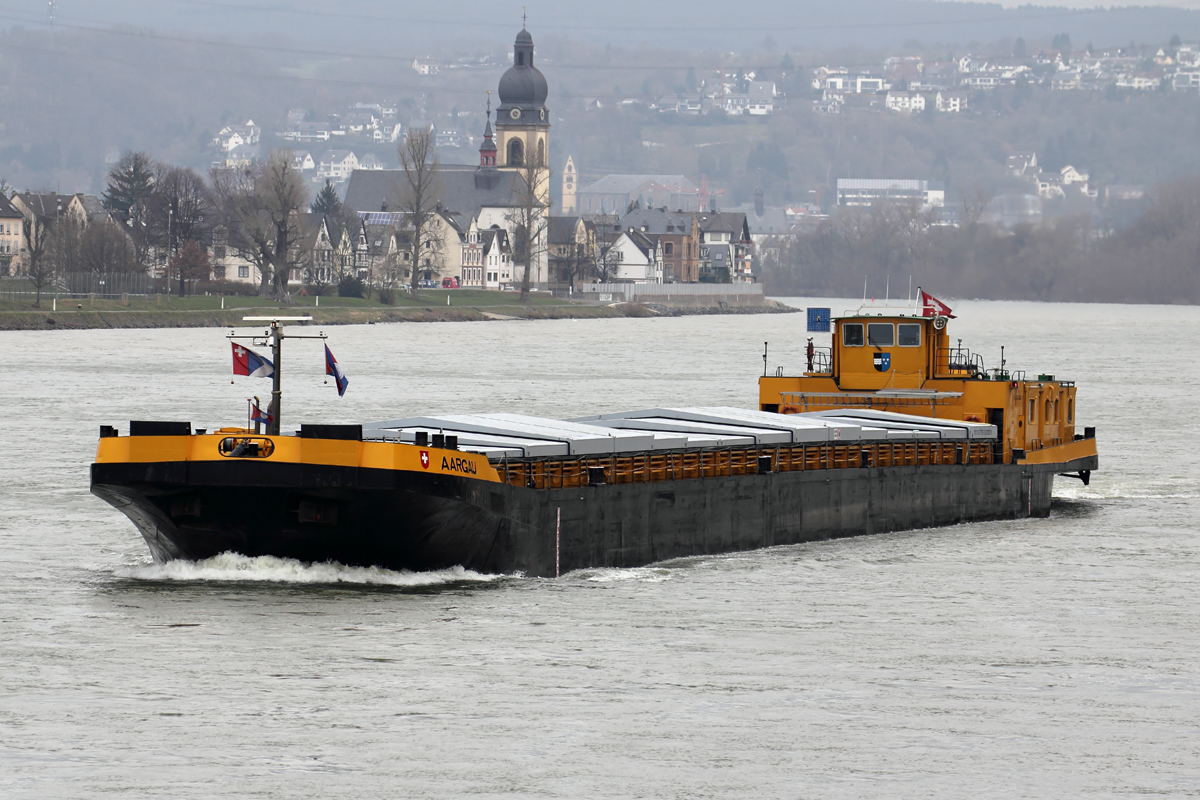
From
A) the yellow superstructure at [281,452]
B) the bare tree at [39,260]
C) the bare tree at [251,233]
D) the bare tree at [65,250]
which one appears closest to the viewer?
the yellow superstructure at [281,452]

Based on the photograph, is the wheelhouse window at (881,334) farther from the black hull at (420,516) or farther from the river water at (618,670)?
the black hull at (420,516)

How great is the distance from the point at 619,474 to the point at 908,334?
55.2ft

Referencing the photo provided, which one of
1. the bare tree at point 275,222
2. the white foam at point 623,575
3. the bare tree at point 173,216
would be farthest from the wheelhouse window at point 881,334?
the bare tree at point 173,216

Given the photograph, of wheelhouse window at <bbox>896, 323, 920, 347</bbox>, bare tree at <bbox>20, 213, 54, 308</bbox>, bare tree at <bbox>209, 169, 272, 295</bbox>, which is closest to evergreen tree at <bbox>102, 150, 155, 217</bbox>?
bare tree at <bbox>209, 169, 272, 295</bbox>

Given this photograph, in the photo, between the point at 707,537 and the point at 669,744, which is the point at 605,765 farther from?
the point at 707,537

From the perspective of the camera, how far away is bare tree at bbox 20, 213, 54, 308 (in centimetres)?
12925

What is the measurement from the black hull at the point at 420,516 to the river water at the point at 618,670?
43 cm

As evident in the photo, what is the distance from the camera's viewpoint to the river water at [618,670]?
62.5ft

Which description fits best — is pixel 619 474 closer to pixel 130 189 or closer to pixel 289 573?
pixel 289 573

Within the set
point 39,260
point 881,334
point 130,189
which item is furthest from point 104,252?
point 881,334

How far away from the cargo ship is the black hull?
0.11ft

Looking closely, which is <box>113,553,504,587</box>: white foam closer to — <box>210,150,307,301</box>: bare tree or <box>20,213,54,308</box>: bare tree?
<box>20,213,54,308</box>: bare tree

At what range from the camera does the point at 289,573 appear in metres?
28.3

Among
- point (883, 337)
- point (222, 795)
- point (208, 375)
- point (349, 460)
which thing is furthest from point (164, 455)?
point (208, 375)
